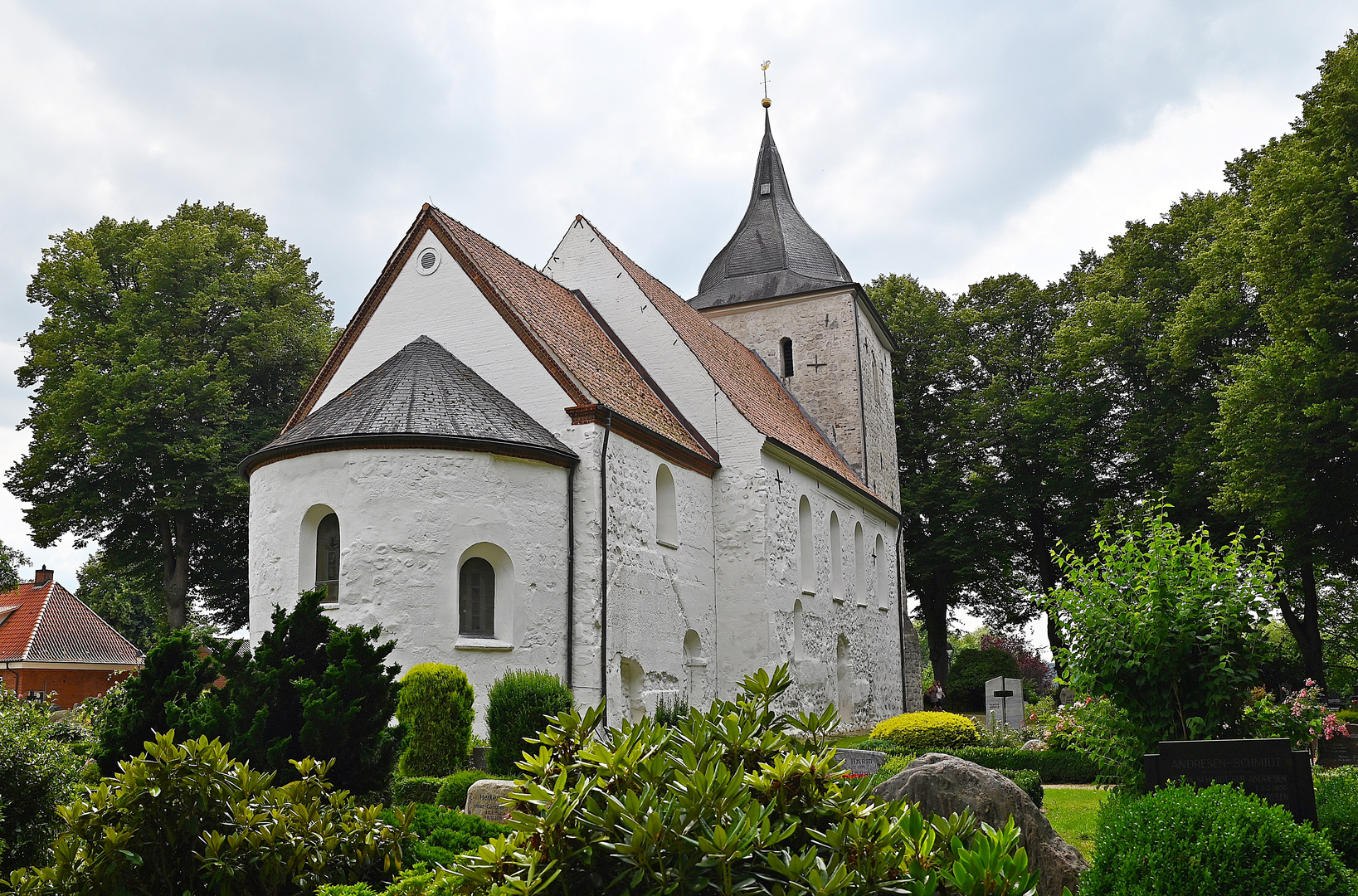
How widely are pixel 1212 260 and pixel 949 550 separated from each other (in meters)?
11.0

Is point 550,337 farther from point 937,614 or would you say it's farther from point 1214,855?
point 937,614

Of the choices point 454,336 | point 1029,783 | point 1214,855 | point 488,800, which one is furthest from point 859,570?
point 1214,855

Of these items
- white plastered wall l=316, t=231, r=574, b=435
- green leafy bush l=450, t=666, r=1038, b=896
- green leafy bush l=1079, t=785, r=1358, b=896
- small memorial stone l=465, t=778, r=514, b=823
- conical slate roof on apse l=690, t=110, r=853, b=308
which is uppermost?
conical slate roof on apse l=690, t=110, r=853, b=308

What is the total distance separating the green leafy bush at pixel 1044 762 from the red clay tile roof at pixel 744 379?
6.47m

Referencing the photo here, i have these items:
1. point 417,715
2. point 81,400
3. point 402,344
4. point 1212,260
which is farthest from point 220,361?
point 1212,260

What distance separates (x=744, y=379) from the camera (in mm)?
21469

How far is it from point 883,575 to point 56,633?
23730 millimetres

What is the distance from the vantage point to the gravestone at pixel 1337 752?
13.6 meters

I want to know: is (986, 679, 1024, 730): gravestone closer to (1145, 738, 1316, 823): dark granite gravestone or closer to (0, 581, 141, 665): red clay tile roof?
(1145, 738, 1316, 823): dark granite gravestone

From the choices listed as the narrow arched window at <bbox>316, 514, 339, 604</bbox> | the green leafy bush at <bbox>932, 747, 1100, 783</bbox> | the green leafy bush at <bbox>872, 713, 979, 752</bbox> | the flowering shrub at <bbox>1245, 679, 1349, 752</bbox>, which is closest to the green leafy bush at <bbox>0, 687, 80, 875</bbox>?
the narrow arched window at <bbox>316, 514, 339, 604</bbox>

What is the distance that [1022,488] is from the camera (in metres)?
29.1

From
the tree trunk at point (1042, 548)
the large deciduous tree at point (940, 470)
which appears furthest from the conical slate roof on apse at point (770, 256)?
the tree trunk at point (1042, 548)

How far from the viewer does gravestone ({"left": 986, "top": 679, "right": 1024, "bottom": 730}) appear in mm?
18766

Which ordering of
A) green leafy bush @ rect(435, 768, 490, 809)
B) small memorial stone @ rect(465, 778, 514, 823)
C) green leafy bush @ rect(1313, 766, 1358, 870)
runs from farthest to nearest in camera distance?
green leafy bush @ rect(435, 768, 490, 809)
small memorial stone @ rect(465, 778, 514, 823)
green leafy bush @ rect(1313, 766, 1358, 870)
